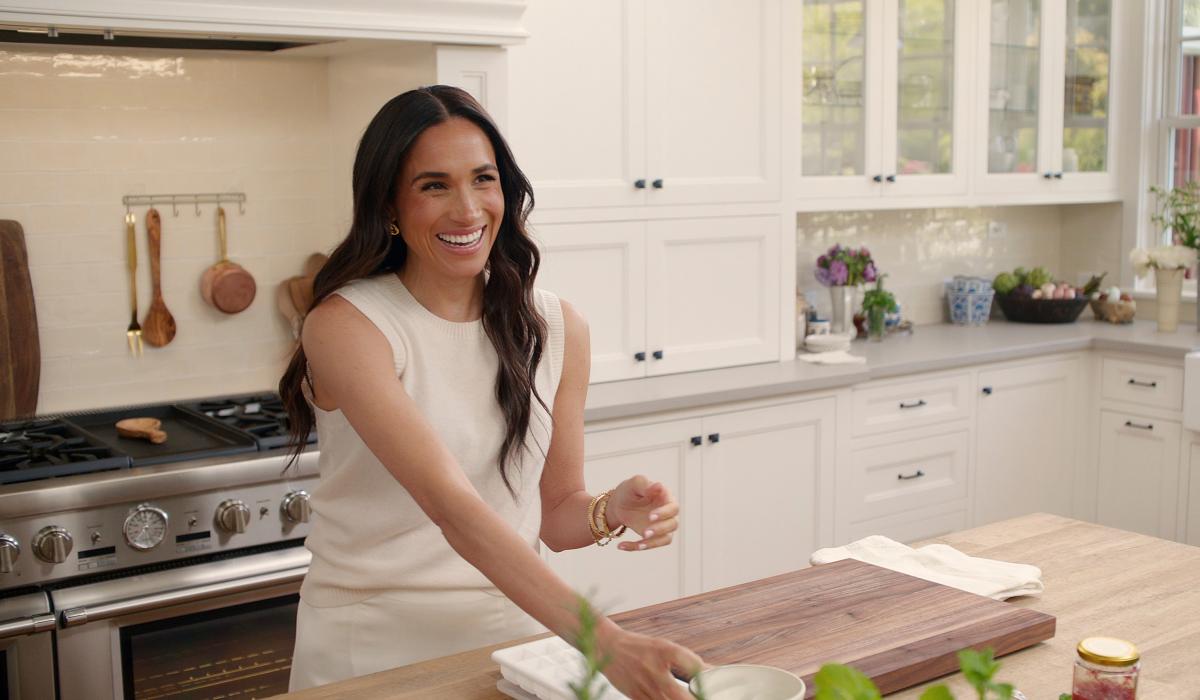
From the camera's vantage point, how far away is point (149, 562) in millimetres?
2564

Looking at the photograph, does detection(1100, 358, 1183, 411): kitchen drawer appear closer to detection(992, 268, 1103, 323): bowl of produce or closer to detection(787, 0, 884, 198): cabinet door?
detection(992, 268, 1103, 323): bowl of produce

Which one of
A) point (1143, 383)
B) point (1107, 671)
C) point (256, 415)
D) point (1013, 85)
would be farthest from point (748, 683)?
point (1013, 85)

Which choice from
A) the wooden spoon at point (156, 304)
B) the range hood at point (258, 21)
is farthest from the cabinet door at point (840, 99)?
the wooden spoon at point (156, 304)

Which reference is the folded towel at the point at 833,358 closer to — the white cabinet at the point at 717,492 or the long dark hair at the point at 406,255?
the white cabinet at the point at 717,492

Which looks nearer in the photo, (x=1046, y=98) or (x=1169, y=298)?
(x=1169, y=298)

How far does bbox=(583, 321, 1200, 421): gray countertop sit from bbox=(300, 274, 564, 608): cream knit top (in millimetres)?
1237

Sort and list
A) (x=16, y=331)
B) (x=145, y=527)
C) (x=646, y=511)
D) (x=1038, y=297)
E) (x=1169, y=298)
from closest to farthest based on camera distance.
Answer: (x=646, y=511) → (x=145, y=527) → (x=16, y=331) → (x=1169, y=298) → (x=1038, y=297)

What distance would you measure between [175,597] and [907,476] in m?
2.38

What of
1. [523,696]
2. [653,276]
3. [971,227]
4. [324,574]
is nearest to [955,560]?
[523,696]

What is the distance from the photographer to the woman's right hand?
1255 mm

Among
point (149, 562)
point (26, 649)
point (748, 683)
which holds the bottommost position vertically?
point (26, 649)

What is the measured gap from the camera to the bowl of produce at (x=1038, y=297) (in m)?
4.74

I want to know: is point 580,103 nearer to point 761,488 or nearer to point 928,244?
point 761,488

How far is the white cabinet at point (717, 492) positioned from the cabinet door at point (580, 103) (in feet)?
2.22
